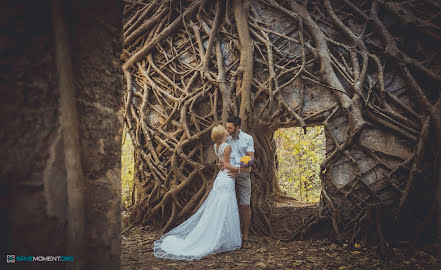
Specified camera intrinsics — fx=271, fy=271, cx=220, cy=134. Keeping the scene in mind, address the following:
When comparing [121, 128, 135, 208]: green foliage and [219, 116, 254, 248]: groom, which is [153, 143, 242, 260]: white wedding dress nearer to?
[219, 116, 254, 248]: groom

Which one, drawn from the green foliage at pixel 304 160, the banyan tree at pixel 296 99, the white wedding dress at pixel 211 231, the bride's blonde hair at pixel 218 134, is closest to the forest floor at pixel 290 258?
the white wedding dress at pixel 211 231

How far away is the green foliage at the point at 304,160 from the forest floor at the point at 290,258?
10.1 feet

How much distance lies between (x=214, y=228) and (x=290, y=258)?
1.00 m

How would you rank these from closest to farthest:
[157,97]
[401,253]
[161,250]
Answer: [401,253], [161,250], [157,97]

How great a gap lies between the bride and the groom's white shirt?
0.51 ft

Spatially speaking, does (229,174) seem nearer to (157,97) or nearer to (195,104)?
(195,104)

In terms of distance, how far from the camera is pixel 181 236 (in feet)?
12.3

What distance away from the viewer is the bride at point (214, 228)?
3373mm

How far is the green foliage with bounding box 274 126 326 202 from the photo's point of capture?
7.33 metres

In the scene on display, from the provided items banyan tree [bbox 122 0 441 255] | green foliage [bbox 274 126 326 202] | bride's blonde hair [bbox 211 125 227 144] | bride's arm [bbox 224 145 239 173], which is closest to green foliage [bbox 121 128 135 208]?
banyan tree [bbox 122 0 441 255]

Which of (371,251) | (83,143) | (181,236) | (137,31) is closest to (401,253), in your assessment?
(371,251)

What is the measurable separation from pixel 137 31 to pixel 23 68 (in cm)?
480

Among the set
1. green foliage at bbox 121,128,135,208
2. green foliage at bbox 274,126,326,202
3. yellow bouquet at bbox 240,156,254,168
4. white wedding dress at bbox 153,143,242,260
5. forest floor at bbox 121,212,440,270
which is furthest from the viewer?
green foliage at bbox 274,126,326,202

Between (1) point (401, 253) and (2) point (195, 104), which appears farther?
(2) point (195, 104)
